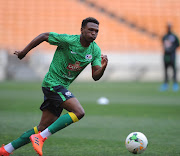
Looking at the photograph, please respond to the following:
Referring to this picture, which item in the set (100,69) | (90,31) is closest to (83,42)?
(90,31)

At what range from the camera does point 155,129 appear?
781cm

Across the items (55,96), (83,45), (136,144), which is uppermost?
(83,45)

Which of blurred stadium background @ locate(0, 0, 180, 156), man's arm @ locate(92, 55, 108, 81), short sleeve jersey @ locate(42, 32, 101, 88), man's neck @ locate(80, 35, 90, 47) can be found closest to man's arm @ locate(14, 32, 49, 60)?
A: short sleeve jersey @ locate(42, 32, 101, 88)

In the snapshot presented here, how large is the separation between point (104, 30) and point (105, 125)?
19107mm

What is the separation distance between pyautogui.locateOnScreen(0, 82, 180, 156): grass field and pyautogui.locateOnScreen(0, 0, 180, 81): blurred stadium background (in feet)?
34.5

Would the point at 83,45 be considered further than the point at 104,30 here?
No

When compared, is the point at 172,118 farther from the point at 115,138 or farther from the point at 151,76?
the point at 151,76

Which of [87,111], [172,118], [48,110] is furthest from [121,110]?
[48,110]

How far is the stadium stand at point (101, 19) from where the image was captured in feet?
88.1

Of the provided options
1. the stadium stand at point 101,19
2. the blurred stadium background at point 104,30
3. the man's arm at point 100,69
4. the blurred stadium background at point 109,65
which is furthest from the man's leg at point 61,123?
the stadium stand at point 101,19

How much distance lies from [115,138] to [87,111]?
3607 mm

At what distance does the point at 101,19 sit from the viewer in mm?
27422

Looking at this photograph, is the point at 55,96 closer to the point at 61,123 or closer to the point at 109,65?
the point at 61,123

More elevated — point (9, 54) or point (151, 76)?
point (9, 54)
